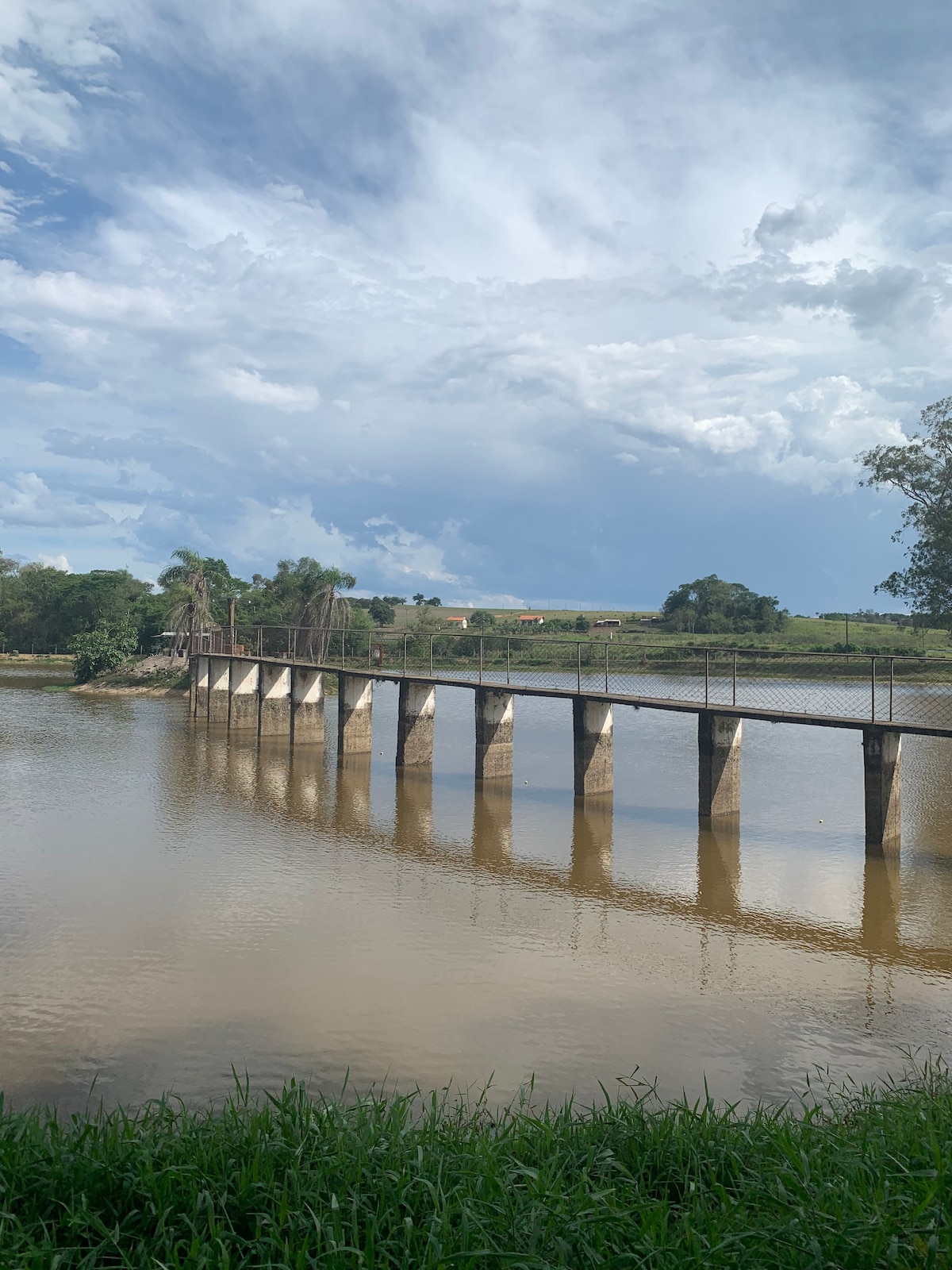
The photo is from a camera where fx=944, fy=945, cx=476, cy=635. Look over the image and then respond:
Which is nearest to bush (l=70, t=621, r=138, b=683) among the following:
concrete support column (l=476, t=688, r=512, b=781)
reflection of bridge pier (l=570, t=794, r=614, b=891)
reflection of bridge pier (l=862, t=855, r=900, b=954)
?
concrete support column (l=476, t=688, r=512, b=781)

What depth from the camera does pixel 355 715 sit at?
91.6 ft

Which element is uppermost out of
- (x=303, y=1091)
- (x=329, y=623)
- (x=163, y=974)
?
(x=329, y=623)

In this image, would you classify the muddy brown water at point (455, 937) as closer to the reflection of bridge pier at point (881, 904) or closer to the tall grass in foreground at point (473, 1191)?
the reflection of bridge pier at point (881, 904)

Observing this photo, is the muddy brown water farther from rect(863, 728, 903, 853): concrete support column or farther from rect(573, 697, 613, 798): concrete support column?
rect(573, 697, 613, 798): concrete support column

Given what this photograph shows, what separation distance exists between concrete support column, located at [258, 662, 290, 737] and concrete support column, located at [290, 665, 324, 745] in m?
1.83

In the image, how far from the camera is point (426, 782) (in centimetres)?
2373

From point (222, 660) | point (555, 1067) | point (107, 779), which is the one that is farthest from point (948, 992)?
point (222, 660)

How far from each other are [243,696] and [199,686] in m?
5.83

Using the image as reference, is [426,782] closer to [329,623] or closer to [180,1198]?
Answer: [180,1198]

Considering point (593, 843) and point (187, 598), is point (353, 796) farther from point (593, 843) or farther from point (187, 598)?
point (187, 598)

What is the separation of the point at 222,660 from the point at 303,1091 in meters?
32.5

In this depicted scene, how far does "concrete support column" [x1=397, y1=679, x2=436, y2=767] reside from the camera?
24859 millimetres

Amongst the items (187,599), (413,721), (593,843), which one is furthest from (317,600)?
(593,843)

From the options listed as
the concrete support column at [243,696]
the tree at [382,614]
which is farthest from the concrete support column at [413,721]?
the tree at [382,614]
